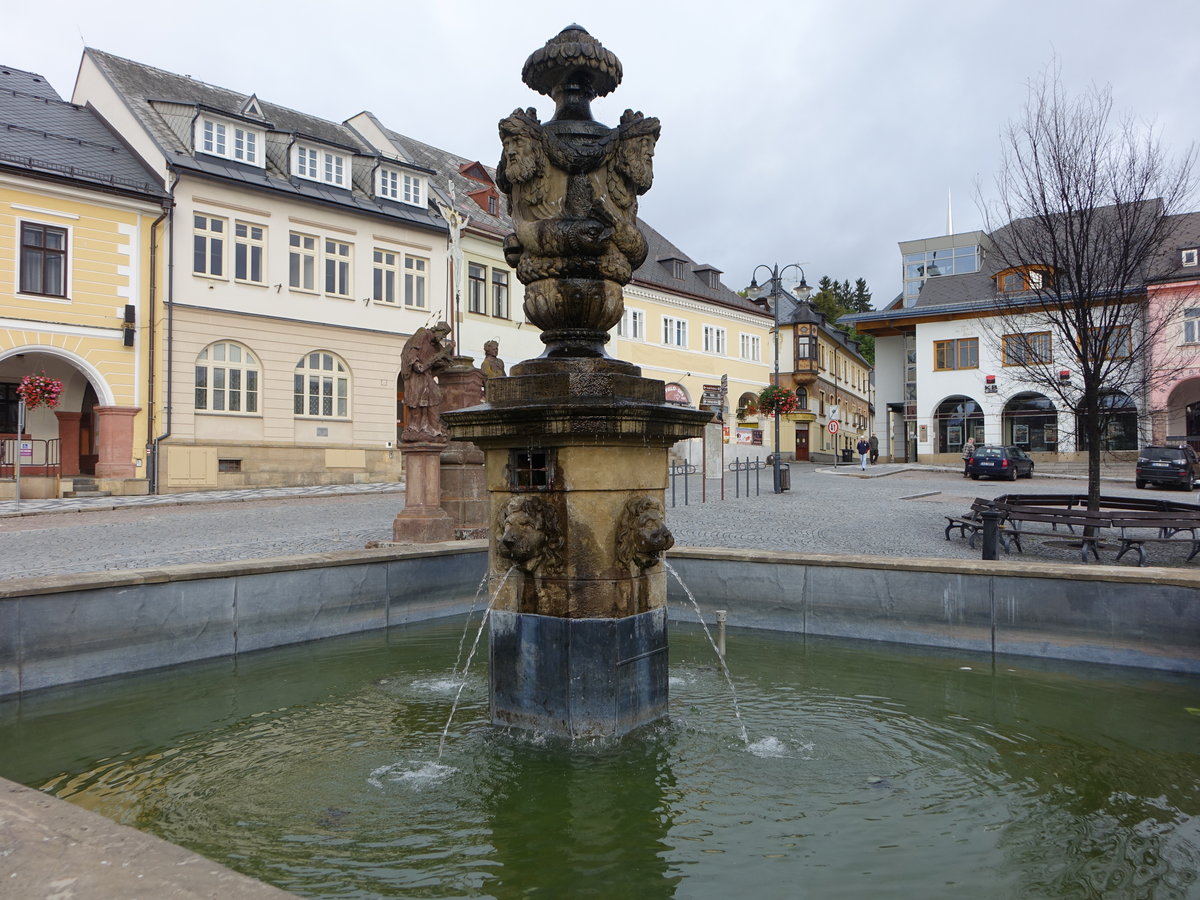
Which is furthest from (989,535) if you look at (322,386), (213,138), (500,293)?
(500,293)

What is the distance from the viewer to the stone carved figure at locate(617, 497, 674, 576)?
4.94m

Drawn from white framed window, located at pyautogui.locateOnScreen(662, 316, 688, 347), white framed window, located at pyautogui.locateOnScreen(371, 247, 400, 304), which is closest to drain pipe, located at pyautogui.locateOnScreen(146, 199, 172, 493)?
white framed window, located at pyautogui.locateOnScreen(371, 247, 400, 304)

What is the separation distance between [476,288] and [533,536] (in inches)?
1219

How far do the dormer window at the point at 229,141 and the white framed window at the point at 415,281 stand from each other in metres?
6.29

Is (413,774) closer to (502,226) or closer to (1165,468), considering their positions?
(1165,468)

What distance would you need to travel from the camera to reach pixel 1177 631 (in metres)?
6.43

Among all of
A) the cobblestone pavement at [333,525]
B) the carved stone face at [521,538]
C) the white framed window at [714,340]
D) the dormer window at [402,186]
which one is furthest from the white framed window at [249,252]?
the carved stone face at [521,538]

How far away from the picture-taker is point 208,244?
2619cm

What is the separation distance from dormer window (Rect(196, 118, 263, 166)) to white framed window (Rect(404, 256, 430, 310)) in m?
6.29

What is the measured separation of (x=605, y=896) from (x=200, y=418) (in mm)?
25414

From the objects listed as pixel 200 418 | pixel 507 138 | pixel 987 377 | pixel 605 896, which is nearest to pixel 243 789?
pixel 605 896

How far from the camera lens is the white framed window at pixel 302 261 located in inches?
1123

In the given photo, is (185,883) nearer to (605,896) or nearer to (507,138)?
(605,896)

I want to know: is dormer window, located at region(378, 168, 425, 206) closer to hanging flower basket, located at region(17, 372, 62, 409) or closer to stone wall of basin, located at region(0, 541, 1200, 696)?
hanging flower basket, located at region(17, 372, 62, 409)
